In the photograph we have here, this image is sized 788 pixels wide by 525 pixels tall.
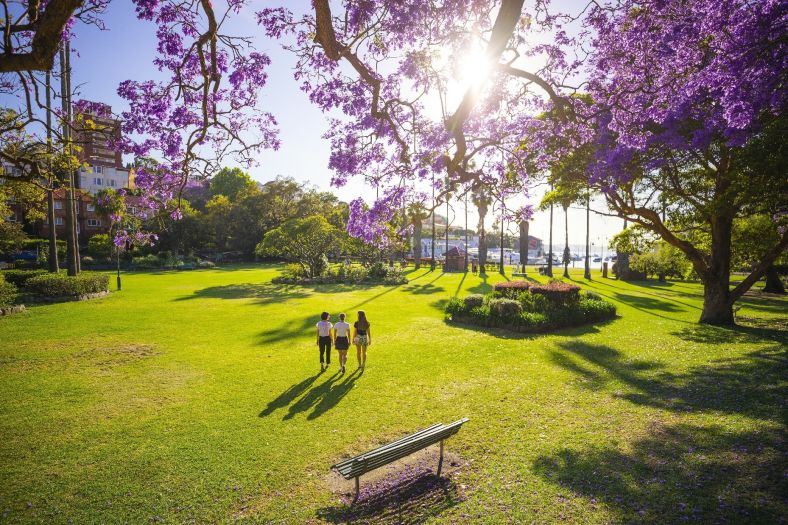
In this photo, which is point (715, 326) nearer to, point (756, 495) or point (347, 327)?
point (756, 495)

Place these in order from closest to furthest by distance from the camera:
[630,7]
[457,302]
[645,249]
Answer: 1. [630,7]
2. [457,302]
3. [645,249]

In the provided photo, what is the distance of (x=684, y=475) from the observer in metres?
6.12

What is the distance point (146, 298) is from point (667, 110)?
27.5m

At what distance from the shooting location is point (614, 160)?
33.0 feet

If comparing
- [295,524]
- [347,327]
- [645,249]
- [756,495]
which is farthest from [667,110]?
[645,249]

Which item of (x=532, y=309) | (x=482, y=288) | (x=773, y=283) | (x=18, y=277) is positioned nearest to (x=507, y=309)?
(x=532, y=309)

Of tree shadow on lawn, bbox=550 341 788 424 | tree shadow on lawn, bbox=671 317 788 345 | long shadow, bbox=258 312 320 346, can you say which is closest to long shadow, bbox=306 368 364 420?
long shadow, bbox=258 312 320 346

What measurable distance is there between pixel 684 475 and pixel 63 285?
2830cm

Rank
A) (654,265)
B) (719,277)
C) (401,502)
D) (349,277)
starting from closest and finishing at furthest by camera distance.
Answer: (401,502)
(719,277)
(349,277)
(654,265)

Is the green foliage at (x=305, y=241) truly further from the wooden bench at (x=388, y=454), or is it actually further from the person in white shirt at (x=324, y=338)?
the wooden bench at (x=388, y=454)

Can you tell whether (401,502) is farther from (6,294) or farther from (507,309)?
(6,294)

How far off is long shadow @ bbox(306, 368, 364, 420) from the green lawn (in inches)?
2.2

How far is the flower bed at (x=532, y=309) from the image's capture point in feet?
56.9

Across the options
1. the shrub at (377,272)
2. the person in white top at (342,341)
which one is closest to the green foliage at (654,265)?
the shrub at (377,272)
